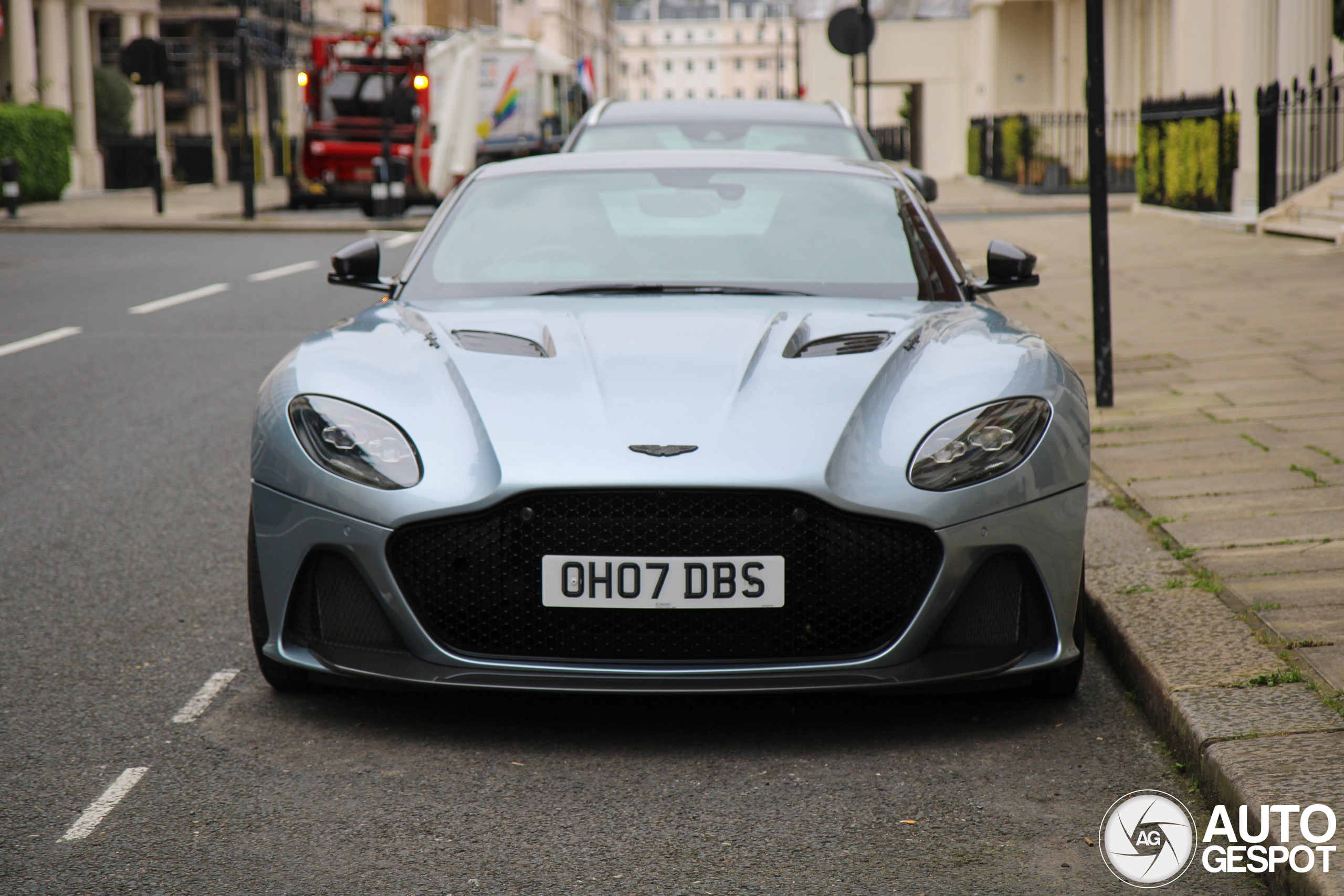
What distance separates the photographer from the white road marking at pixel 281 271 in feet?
49.3

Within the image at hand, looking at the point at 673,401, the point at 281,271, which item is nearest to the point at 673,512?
the point at 673,401

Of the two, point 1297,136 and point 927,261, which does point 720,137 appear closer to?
point 927,261

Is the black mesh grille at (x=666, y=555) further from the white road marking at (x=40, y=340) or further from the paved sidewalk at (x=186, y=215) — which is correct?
the paved sidewalk at (x=186, y=215)

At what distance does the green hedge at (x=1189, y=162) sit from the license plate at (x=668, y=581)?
15578mm

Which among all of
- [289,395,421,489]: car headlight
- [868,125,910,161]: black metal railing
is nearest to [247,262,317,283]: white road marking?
[289,395,421,489]: car headlight

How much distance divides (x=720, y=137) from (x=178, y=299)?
5670 mm

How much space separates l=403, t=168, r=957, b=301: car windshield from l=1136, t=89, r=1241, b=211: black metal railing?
1374cm

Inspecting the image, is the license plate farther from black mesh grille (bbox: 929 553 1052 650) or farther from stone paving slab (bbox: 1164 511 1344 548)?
stone paving slab (bbox: 1164 511 1344 548)

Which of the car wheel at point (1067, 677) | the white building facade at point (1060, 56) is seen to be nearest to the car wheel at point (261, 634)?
the car wheel at point (1067, 677)

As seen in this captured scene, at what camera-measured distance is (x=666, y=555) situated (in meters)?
3.14

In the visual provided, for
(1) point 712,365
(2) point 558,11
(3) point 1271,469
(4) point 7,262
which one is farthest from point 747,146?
(2) point 558,11

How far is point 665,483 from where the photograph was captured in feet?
10.2

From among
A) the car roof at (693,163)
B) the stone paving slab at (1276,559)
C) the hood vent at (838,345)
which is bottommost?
the stone paving slab at (1276,559)

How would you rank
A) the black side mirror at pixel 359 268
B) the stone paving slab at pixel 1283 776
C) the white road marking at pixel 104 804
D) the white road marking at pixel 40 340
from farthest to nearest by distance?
the white road marking at pixel 40 340 < the black side mirror at pixel 359 268 < the white road marking at pixel 104 804 < the stone paving slab at pixel 1283 776
